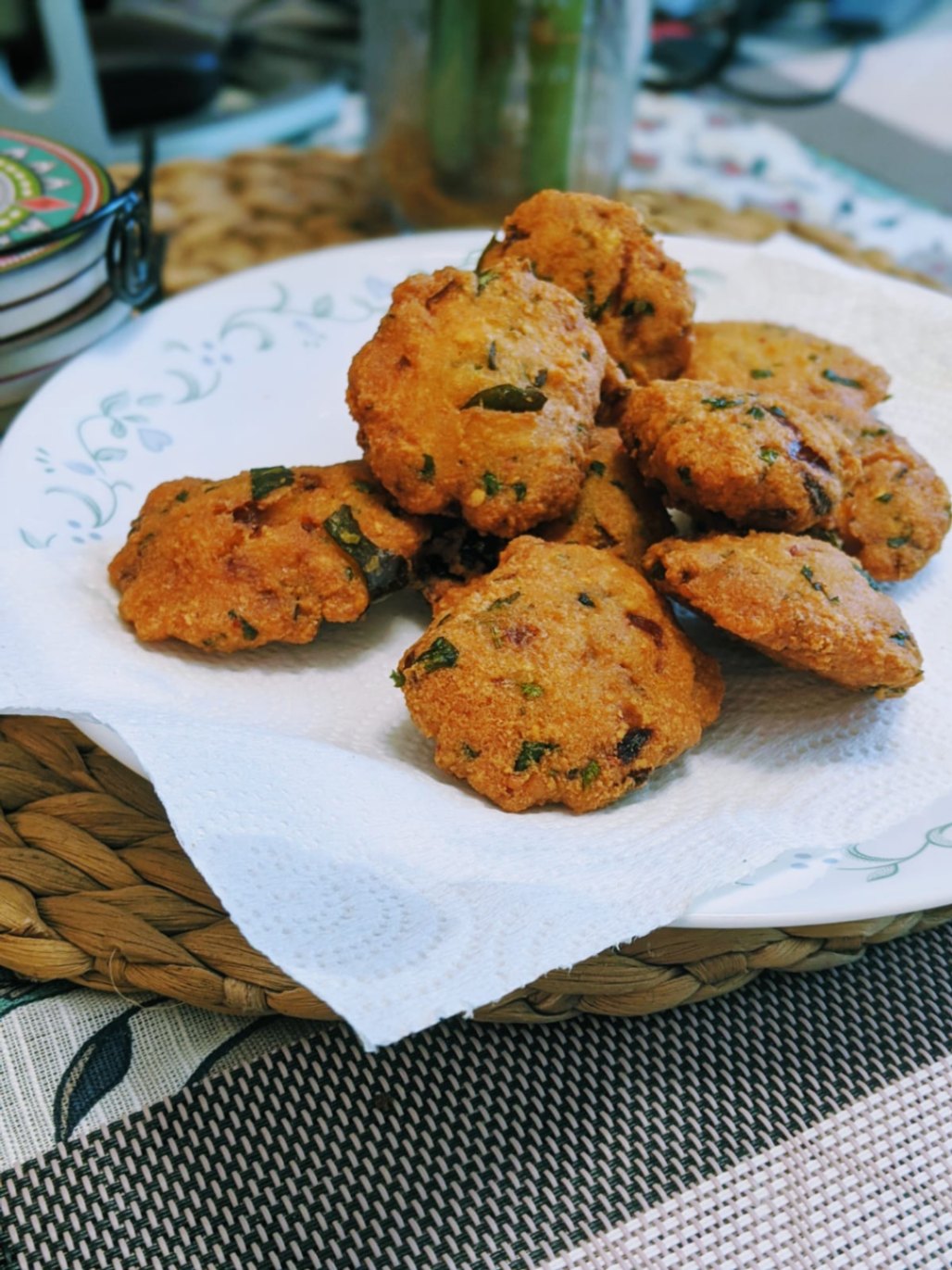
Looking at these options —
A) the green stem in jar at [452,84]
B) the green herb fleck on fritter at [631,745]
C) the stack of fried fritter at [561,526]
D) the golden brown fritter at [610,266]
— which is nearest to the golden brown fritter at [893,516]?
the stack of fried fritter at [561,526]

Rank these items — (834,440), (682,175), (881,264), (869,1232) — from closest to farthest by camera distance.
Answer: (869,1232) < (834,440) < (881,264) < (682,175)

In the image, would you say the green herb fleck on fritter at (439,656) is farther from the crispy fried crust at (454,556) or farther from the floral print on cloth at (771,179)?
the floral print on cloth at (771,179)

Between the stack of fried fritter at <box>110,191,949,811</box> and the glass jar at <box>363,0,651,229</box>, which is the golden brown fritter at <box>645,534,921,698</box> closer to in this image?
the stack of fried fritter at <box>110,191,949,811</box>

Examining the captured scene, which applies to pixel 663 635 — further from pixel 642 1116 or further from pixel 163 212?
pixel 163 212

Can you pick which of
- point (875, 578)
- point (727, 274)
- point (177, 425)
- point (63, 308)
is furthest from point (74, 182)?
point (875, 578)

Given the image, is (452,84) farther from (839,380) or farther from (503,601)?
(503,601)

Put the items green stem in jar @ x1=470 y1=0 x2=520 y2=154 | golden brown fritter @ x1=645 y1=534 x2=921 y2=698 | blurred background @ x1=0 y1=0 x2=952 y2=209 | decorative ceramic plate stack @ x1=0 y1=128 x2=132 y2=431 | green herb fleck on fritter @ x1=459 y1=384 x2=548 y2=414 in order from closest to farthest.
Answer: golden brown fritter @ x1=645 y1=534 x2=921 y2=698
green herb fleck on fritter @ x1=459 y1=384 x2=548 y2=414
decorative ceramic plate stack @ x1=0 y1=128 x2=132 y2=431
green stem in jar @ x1=470 y1=0 x2=520 y2=154
blurred background @ x1=0 y1=0 x2=952 y2=209

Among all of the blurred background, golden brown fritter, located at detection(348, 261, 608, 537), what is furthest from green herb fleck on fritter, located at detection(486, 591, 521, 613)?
the blurred background
